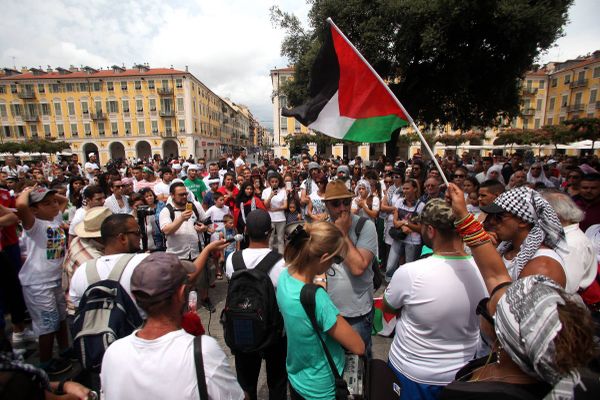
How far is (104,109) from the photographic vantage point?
51.8m

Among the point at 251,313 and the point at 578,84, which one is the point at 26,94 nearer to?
the point at 251,313

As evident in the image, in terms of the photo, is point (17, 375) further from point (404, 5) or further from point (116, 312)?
point (404, 5)

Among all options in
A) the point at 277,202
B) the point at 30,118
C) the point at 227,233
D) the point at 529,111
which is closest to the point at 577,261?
the point at 227,233

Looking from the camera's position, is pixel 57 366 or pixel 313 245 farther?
pixel 57 366

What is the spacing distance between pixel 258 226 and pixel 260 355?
0.99m

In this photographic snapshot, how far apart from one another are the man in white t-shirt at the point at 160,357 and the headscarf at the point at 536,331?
1173 mm

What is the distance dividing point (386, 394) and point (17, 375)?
6.15ft

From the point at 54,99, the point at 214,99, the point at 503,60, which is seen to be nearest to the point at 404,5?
the point at 503,60

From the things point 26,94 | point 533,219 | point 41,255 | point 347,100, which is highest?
point 26,94

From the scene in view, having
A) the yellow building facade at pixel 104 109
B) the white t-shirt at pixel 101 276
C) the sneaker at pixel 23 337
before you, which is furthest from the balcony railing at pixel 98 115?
the white t-shirt at pixel 101 276

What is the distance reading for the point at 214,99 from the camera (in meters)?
74.0

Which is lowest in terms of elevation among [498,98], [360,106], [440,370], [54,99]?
[440,370]

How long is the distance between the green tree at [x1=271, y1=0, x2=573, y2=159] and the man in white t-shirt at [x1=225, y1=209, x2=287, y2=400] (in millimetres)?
10486

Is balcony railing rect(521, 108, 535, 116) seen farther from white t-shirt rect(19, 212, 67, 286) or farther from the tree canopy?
white t-shirt rect(19, 212, 67, 286)
